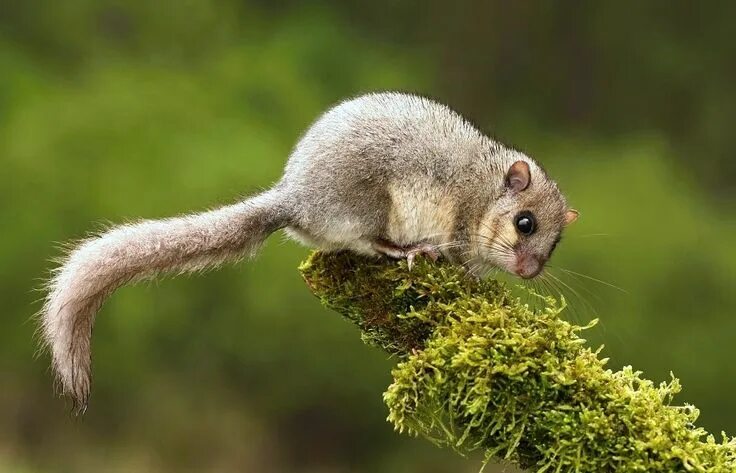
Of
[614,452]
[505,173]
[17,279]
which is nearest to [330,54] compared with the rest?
[17,279]

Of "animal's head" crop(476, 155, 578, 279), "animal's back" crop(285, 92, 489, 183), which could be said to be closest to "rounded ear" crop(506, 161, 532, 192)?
"animal's head" crop(476, 155, 578, 279)

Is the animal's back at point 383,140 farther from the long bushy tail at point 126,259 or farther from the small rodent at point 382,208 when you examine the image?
the long bushy tail at point 126,259

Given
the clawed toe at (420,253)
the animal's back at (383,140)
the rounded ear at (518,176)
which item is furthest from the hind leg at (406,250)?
the rounded ear at (518,176)

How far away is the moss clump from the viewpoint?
2021mm

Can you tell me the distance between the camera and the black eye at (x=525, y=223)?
3.01 m

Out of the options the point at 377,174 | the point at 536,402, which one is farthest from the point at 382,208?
the point at 536,402

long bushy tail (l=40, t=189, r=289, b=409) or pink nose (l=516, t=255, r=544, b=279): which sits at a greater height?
pink nose (l=516, t=255, r=544, b=279)

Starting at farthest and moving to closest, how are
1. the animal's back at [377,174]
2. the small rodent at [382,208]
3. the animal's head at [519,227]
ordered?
the animal's head at [519,227] < the animal's back at [377,174] < the small rodent at [382,208]

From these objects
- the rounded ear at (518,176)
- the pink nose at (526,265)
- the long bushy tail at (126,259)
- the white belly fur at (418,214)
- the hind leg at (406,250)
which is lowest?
the long bushy tail at (126,259)

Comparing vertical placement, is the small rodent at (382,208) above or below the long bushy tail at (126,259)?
above

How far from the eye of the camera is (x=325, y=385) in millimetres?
6047

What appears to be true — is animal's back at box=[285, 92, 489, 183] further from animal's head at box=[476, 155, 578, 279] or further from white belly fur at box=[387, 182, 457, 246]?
animal's head at box=[476, 155, 578, 279]

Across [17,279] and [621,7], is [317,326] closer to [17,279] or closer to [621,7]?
[17,279]

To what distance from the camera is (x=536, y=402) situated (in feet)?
6.84
